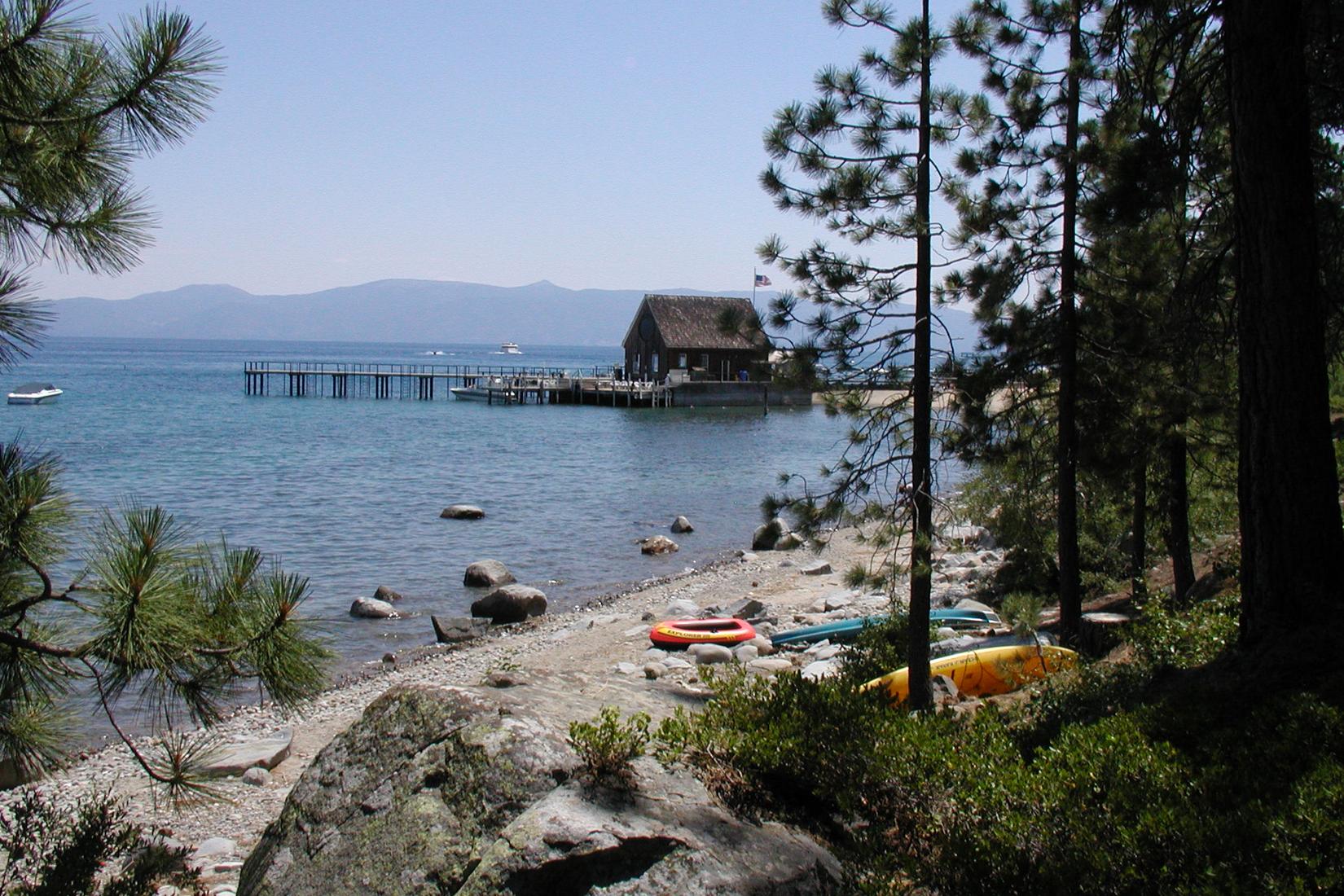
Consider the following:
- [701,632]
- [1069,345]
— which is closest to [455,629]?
[701,632]

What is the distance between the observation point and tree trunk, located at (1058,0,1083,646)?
9.59m

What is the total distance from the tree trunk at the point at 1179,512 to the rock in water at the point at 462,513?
1950cm

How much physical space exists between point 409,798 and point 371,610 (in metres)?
13.3

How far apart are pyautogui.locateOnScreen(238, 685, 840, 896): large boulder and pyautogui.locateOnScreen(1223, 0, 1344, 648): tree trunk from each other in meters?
3.82

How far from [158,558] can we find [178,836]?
5431 mm

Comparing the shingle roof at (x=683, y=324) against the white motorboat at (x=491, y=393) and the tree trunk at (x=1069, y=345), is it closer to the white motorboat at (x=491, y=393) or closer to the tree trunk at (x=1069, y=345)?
the white motorboat at (x=491, y=393)

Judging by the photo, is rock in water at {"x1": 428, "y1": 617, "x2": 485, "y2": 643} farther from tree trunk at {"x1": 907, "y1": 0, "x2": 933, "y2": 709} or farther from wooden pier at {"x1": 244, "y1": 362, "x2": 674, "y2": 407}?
wooden pier at {"x1": 244, "y1": 362, "x2": 674, "y2": 407}

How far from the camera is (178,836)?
7949 mm

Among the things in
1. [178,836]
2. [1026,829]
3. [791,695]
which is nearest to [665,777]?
[791,695]

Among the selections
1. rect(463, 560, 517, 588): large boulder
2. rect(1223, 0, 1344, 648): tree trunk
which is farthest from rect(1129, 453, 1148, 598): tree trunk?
rect(463, 560, 517, 588): large boulder

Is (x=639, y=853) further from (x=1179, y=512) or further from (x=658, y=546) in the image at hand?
(x=658, y=546)

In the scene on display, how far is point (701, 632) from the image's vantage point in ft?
46.3

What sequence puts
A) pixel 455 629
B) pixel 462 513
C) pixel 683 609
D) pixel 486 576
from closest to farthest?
pixel 455 629, pixel 683 609, pixel 486 576, pixel 462 513

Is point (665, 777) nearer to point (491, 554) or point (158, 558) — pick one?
point (158, 558)
